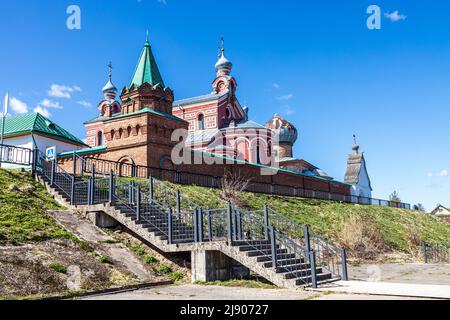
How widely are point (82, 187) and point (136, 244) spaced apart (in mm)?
3361

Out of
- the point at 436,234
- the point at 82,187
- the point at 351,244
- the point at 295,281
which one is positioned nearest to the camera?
the point at 295,281

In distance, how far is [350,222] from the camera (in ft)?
66.5

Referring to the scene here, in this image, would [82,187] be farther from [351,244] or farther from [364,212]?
[364,212]

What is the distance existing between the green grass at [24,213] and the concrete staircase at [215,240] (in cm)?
92

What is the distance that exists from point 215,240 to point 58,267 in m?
3.93

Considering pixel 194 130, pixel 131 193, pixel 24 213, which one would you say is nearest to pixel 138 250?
A: pixel 131 193

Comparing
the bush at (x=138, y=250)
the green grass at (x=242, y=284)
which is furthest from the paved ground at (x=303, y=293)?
the bush at (x=138, y=250)

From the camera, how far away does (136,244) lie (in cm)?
1264

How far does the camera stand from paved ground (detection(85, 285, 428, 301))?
8336 mm

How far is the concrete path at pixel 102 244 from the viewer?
36.0 ft

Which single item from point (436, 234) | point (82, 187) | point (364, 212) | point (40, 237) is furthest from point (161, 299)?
point (436, 234)

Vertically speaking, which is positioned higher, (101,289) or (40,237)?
(40,237)

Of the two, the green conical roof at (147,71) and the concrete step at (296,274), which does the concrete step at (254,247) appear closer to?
the concrete step at (296,274)

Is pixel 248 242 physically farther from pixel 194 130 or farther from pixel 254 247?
pixel 194 130
